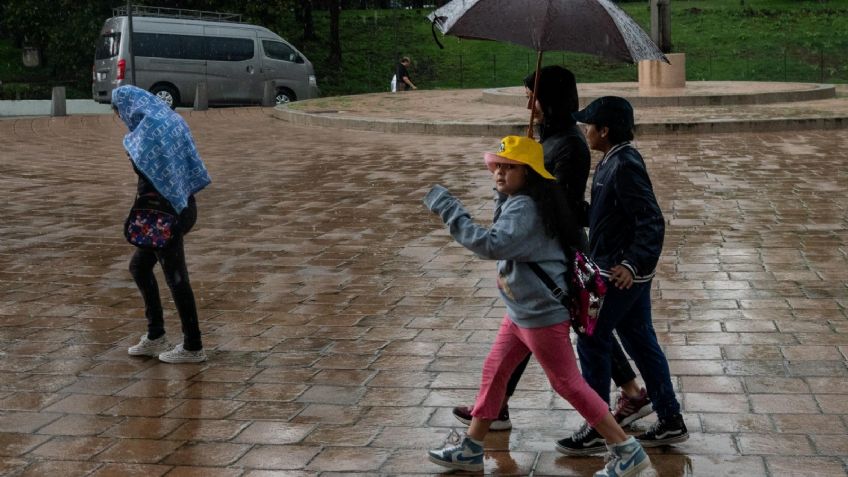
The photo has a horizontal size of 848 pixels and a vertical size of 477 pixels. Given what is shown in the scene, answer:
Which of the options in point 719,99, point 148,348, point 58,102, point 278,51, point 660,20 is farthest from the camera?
point 278,51

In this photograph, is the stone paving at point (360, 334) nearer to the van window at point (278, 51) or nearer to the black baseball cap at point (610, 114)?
the black baseball cap at point (610, 114)

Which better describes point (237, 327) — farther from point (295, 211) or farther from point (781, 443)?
point (295, 211)

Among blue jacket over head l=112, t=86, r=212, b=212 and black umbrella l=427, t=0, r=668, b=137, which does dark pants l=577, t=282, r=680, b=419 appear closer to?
black umbrella l=427, t=0, r=668, b=137

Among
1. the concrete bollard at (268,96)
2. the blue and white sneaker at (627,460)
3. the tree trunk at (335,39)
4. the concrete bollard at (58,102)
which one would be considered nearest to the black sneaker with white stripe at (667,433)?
the blue and white sneaker at (627,460)

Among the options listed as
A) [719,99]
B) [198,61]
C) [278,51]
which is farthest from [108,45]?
[719,99]

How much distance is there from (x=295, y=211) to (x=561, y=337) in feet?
23.3

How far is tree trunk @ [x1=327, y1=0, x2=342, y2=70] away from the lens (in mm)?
39656

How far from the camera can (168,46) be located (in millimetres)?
28000

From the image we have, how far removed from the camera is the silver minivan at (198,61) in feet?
90.6

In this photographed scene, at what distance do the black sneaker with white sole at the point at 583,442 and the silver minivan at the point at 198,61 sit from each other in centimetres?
2360

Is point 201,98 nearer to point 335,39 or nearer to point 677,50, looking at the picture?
point 335,39

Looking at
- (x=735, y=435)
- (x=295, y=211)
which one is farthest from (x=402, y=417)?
(x=295, y=211)

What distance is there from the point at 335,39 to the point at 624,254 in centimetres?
3631

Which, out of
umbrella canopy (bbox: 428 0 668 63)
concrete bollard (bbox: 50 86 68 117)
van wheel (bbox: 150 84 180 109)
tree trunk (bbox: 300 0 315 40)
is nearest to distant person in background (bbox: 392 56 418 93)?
van wheel (bbox: 150 84 180 109)
